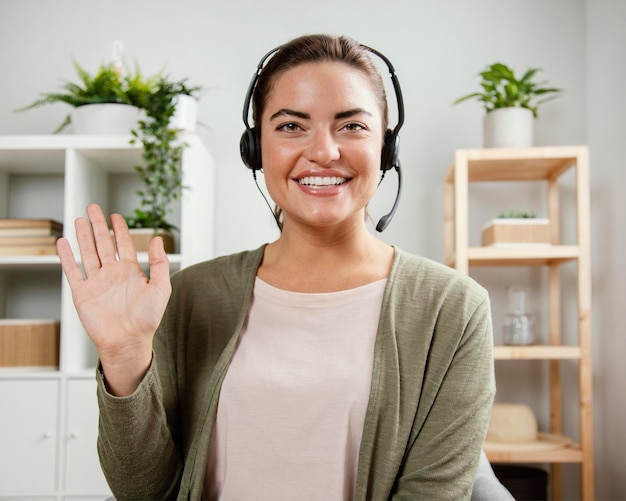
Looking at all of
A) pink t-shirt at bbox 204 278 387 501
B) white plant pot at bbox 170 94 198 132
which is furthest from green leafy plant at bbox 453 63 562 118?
pink t-shirt at bbox 204 278 387 501

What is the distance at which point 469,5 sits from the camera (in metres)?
2.78

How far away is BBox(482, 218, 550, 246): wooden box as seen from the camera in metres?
2.37

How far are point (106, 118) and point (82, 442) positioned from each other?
1075 millimetres

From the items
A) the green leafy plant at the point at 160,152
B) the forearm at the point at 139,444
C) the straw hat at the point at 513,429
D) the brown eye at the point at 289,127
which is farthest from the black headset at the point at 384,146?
the straw hat at the point at 513,429

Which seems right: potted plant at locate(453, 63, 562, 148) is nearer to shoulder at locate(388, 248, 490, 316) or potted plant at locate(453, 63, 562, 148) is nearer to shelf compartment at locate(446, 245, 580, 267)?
shelf compartment at locate(446, 245, 580, 267)

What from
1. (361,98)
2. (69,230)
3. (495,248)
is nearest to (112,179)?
(69,230)

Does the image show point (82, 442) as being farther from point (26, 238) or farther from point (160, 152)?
point (160, 152)

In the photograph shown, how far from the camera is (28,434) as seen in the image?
2.27 meters

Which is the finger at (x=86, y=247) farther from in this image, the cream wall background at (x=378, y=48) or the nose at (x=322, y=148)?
→ the cream wall background at (x=378, y=48)

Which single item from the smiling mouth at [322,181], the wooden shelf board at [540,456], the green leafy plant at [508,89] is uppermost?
the green leafy plant at [508,89]

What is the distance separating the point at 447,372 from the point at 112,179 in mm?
1924

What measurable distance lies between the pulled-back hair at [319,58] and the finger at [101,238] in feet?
1.23

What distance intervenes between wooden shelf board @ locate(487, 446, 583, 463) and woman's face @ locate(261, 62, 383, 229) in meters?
1.36

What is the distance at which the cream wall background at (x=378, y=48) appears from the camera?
2719mm
